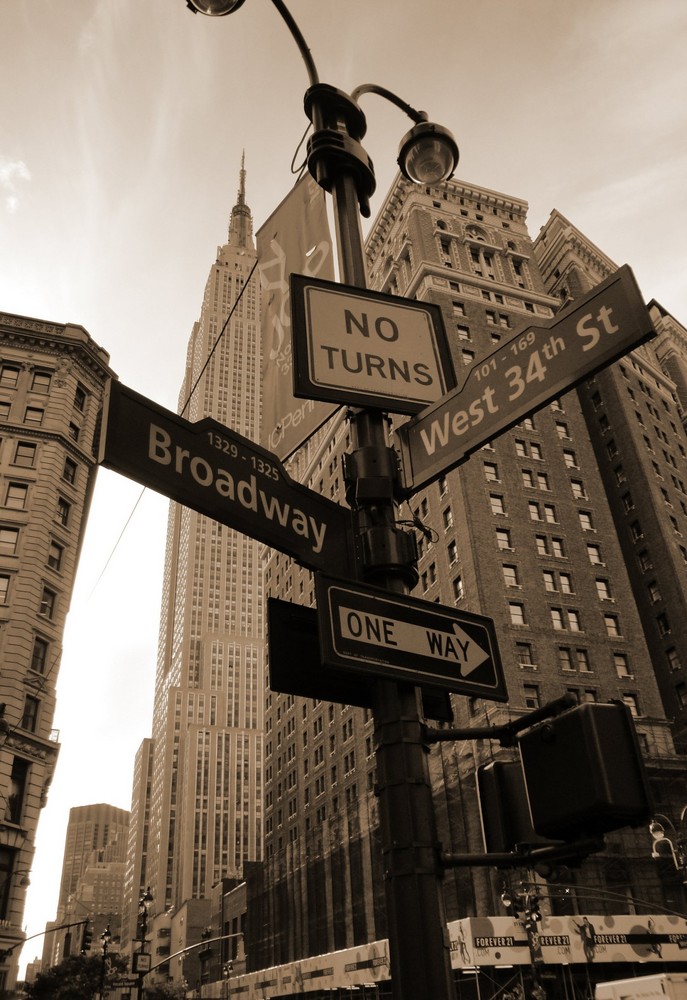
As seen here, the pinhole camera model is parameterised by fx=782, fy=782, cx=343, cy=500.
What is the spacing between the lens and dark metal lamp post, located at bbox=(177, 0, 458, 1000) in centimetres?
335

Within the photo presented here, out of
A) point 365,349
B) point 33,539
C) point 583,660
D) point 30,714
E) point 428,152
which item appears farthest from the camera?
point 583,660

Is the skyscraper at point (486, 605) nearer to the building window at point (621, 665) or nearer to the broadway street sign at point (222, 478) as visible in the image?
the building window at point (621, 665)

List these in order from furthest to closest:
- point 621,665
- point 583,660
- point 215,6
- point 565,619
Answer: point 565,619, point 621,665, point 583,660, point 215,6

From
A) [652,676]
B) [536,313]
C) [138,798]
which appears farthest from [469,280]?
[138,798]

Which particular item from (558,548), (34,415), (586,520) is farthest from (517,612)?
(34,415)

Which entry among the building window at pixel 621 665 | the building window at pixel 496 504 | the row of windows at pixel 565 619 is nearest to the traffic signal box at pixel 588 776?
the row of windows at pixel 565 619

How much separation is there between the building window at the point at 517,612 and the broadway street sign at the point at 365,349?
45412 millimetres

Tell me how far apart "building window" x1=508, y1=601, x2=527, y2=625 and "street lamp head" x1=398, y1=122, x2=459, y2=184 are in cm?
4404

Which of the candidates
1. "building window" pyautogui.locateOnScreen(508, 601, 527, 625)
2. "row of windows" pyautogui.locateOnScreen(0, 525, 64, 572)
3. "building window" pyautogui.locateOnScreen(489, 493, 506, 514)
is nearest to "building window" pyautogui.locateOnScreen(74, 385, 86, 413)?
"row of windows" pyautogui.locateOnScreen(0, 525, 64, 572)

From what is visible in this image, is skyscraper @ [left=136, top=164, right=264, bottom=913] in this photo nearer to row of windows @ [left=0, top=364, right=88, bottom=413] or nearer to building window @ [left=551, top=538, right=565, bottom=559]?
row of windows @ [left=0, top=364, right=88, bottom=413]

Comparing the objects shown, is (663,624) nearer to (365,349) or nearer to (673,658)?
(673,658)

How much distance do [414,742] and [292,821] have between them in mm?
77524

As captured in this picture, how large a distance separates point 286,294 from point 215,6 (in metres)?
2.64

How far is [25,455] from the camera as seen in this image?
45500 mm
